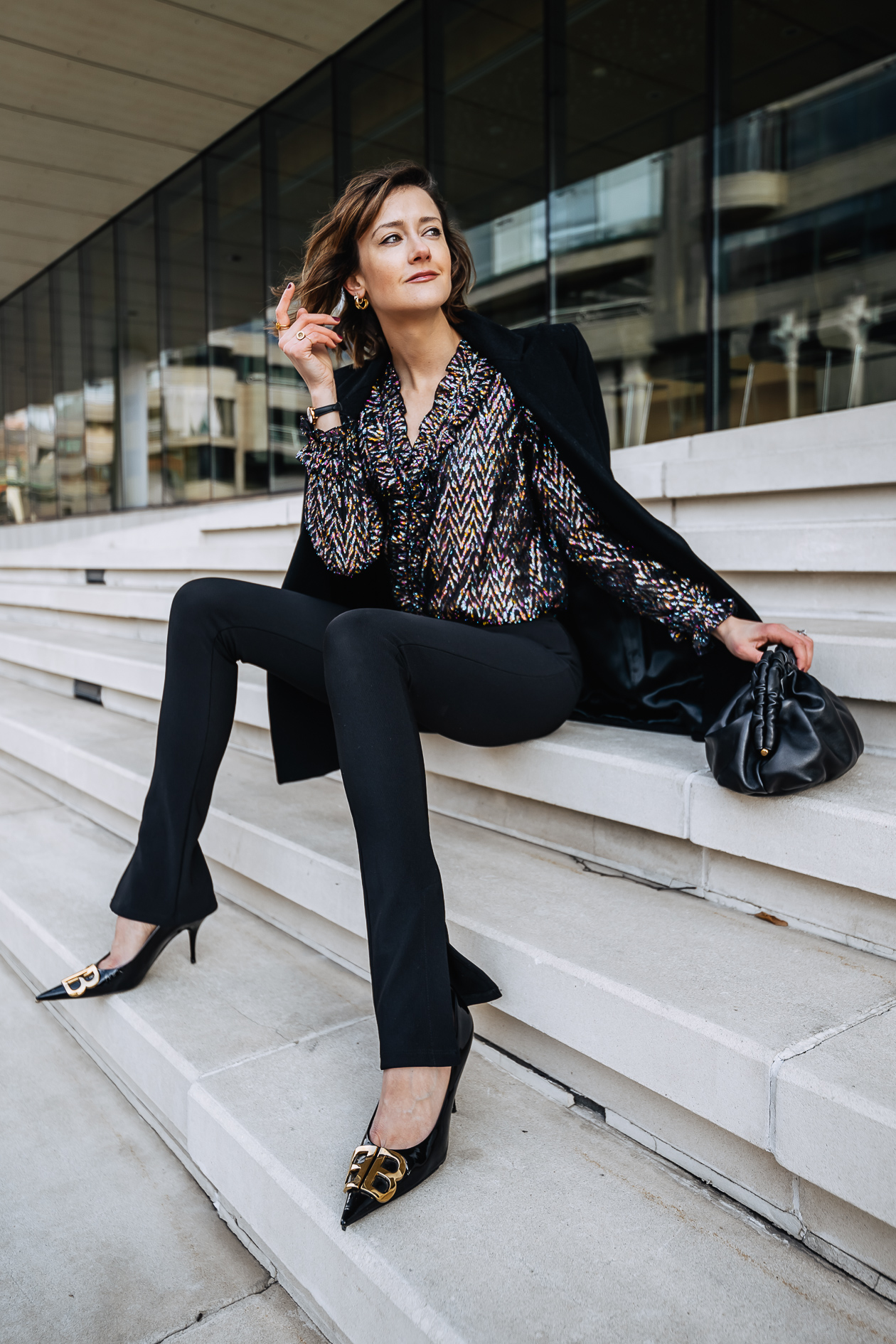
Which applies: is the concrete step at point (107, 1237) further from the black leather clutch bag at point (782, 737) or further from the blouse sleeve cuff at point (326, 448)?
the blouse sleeve cuff at point (326, 448)

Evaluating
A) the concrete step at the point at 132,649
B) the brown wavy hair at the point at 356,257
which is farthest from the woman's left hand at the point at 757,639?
the brown wavy hair at the point at 356,257

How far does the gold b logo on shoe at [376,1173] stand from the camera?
120cm

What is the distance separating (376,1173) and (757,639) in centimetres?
108

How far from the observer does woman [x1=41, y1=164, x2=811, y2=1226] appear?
179 cm

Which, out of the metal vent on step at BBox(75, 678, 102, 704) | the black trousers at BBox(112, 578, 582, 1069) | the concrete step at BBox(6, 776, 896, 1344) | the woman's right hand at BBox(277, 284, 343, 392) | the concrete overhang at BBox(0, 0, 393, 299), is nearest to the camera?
the concrete step at BBox(6, 776, 896, 1344)

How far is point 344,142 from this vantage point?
7.70 meters

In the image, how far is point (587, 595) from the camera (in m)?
2.05

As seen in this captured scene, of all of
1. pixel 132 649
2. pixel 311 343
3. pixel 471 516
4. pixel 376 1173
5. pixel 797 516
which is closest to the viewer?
pixel 376 1173

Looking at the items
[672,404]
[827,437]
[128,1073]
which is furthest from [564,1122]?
[672,404]

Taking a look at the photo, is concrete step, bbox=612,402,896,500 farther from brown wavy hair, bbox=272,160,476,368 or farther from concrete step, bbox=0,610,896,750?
brown wavy hair, bbox=272,160,476,368

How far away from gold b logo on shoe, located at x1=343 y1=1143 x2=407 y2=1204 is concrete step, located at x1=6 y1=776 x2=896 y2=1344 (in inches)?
1.2

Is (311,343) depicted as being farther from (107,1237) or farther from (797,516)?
(107,1237)

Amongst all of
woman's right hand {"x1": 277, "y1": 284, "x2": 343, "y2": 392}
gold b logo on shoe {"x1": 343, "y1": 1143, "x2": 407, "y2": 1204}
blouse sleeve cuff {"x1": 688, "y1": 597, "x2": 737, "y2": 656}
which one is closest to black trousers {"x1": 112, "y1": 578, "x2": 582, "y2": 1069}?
gold b logo on shoe {"x1": 343, "y1": 1143, "x2": 407, "y2": 1204}

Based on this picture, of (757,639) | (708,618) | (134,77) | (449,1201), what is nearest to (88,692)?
(708,618)
